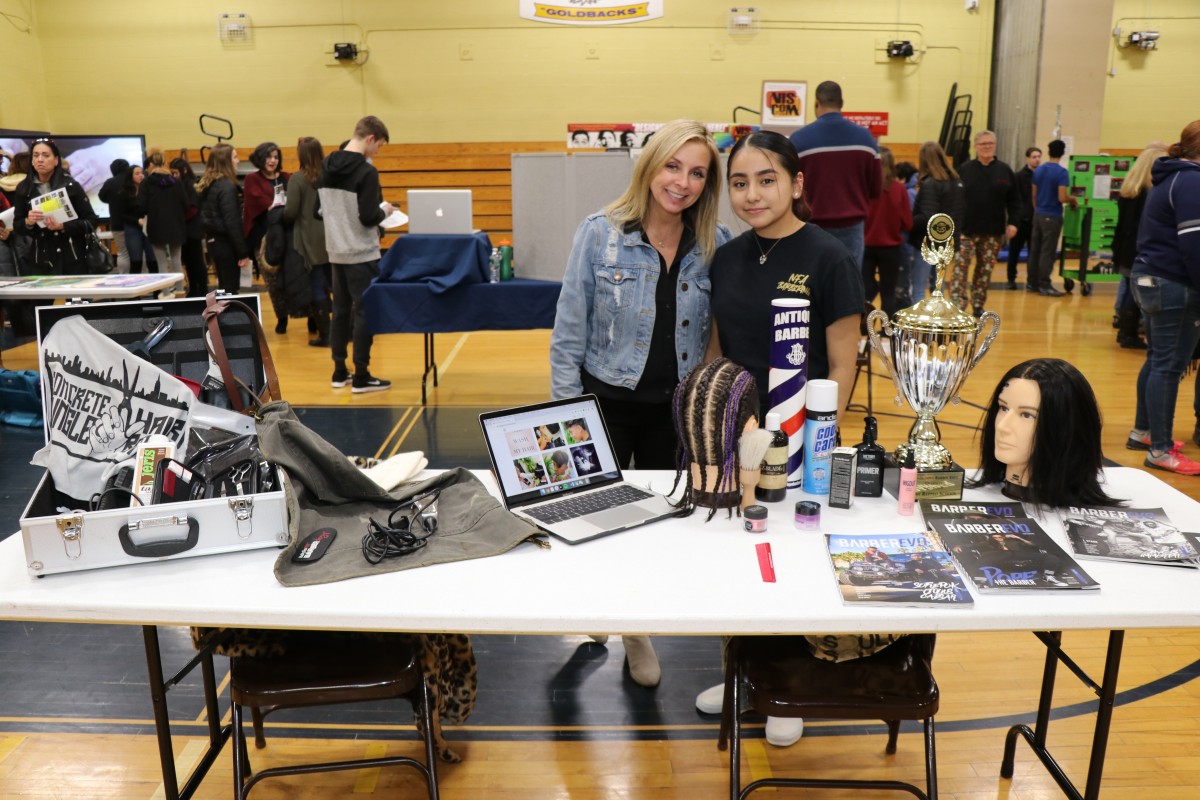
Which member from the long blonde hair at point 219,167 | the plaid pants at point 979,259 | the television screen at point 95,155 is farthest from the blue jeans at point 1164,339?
the television screen at point 95,155

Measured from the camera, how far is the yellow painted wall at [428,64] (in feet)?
37.5

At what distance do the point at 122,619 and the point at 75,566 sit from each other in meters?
0.18

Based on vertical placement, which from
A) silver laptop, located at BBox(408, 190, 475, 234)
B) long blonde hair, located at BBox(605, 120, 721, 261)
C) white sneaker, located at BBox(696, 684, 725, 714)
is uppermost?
long blonde hair, located at BBox(605, 120, 721, 261)

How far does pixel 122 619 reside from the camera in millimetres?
1460

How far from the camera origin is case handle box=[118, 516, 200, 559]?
1565 mm

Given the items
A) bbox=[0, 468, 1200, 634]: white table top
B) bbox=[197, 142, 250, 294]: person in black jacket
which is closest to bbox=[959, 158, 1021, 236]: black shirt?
bbox=[197, 142, 250, 294]: person in black jacket

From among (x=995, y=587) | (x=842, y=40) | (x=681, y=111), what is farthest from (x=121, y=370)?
(x=842, y=40)

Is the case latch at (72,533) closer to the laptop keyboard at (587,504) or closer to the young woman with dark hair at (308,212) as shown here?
the laptop keyboard at (587,504)

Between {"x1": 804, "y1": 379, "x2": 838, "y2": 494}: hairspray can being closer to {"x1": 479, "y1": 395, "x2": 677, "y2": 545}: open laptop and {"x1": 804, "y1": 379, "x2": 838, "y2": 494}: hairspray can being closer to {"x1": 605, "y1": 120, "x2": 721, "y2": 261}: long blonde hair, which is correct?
{"x1": 479, "y1": 395, "x2": 677, "y2": 545}: open laptop

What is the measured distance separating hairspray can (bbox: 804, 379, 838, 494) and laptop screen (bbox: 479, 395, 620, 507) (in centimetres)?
41

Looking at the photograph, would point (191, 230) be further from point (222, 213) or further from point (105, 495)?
point (105, 495)

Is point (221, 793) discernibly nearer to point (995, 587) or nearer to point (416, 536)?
point (416, 536)

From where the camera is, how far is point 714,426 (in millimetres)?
1796

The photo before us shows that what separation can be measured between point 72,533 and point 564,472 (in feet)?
2.96
